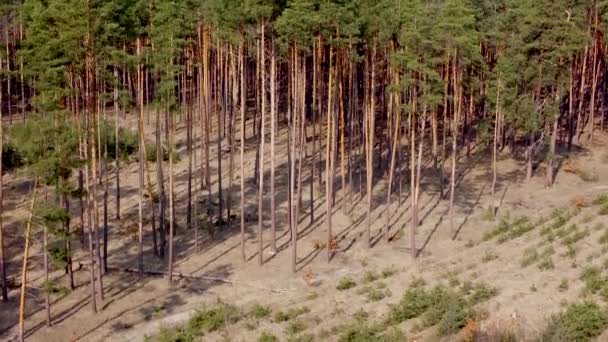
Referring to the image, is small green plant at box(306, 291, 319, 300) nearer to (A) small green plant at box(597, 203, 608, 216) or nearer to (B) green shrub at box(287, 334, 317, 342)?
(B) green shrub at box(287, 334, 317, 342)

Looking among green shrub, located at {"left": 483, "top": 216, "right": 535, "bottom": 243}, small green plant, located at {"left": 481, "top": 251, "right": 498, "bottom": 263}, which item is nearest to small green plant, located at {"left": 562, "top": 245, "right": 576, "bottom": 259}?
small green plant, located at {"left": 481, "top": 251, "right": 498, "bottom": 263}

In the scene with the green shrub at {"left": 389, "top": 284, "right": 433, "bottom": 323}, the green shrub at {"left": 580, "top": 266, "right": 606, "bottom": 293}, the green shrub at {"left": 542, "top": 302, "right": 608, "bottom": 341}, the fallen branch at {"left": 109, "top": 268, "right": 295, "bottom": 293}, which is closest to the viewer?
the green shrub at {"left": 542, "top": 302, "right": 608, "bottom": 341}

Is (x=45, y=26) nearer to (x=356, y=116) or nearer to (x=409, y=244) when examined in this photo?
(x=409, y=244)

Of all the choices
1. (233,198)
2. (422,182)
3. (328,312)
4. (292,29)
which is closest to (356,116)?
(422,182)

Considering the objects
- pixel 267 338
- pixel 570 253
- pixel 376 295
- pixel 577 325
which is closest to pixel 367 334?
pixel 267 338

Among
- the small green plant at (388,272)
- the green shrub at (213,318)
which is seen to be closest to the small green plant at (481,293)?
the small green plant at (388,272)

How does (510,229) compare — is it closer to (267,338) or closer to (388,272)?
(388,272)
